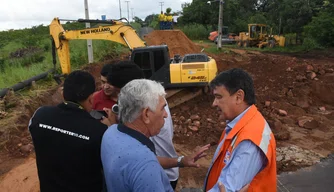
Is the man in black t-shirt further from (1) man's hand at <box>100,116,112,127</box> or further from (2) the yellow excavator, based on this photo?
(2) the yellow excavator

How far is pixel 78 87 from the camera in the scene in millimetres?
2084

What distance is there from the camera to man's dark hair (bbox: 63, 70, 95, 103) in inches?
81.4

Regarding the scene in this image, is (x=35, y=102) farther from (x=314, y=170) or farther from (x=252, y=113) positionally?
(x=252, y=113)

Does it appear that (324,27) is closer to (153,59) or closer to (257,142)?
(153,59)

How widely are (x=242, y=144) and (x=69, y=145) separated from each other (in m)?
1.09

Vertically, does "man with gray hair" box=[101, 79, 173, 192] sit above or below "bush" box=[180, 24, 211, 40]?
below

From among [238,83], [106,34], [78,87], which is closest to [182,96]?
[106,34]

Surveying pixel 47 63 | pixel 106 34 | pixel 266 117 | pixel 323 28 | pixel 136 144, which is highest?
pixel 323 28

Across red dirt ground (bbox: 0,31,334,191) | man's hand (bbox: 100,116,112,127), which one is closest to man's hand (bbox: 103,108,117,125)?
man's hand (bbox: 100,116,112,127)

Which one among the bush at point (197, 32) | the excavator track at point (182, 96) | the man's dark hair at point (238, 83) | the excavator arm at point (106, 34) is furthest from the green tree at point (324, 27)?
the man's dark hair at point (238, 83)

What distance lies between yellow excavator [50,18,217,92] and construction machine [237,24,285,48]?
16190 millimetres

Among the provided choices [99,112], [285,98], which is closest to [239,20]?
[285,98]

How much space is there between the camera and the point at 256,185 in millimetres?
1680

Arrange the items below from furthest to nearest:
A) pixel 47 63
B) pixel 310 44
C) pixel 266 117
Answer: pixel 310 44, pixel 47 63, pixel 266 117
